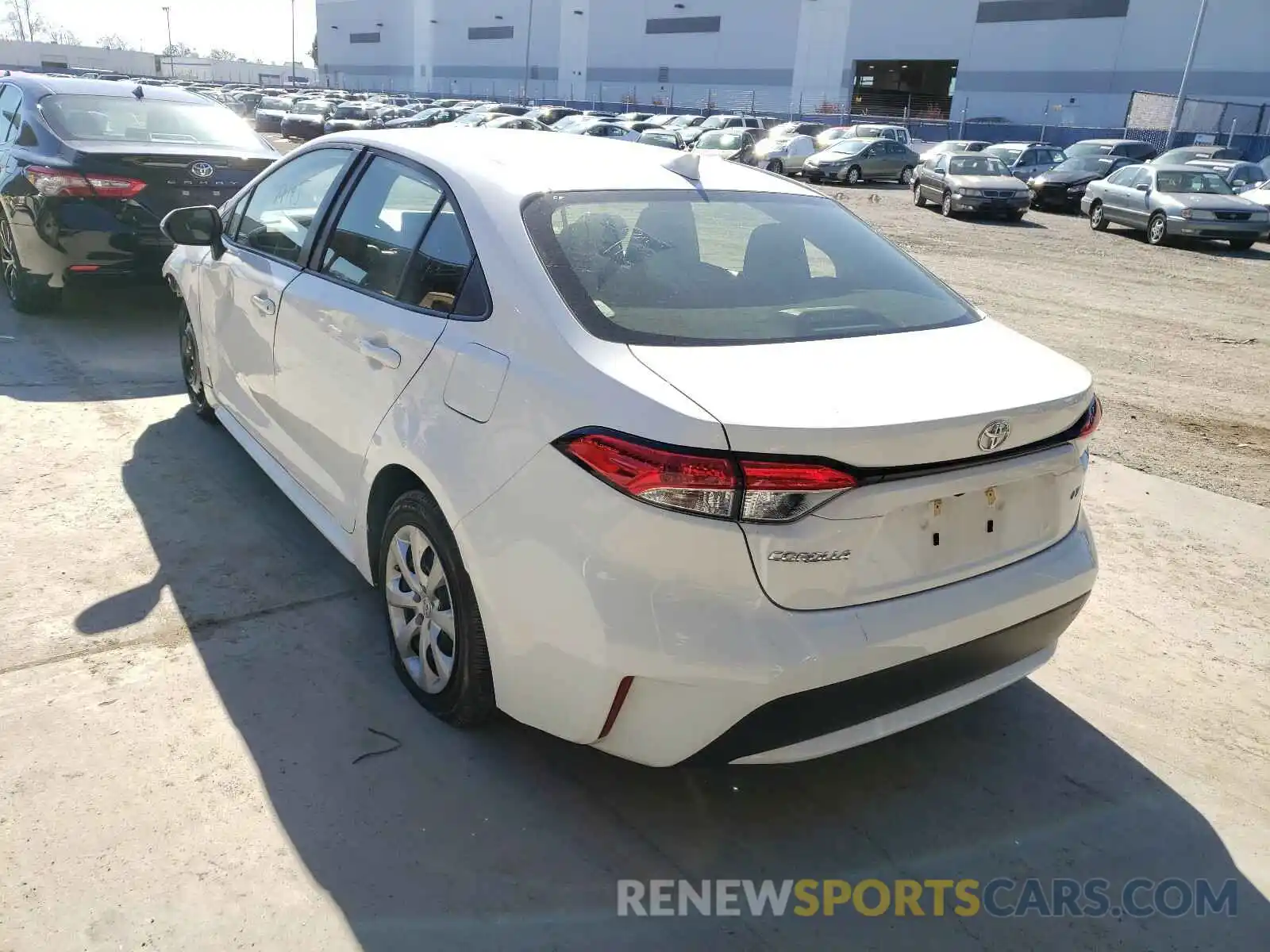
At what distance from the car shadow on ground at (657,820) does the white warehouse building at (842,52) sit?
5175cm

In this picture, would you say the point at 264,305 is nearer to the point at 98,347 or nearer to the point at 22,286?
the point at 98,347

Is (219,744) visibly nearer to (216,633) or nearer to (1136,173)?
(216,633)

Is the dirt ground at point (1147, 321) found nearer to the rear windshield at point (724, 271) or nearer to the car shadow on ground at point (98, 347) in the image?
the rear windshield at point (724, 271)

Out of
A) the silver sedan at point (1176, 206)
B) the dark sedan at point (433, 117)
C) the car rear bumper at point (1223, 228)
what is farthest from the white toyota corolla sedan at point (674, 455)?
the dark sedan at point (433, 117)

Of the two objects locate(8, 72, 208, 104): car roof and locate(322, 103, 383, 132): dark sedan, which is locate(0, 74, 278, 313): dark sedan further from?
locate(322, 103, 383, 132): dark sedan

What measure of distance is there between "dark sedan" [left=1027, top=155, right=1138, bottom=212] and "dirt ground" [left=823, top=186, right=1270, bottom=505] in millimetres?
3490

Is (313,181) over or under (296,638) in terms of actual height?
over

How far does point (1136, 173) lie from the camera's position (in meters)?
19.4

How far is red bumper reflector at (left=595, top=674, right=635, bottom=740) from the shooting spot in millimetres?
2322

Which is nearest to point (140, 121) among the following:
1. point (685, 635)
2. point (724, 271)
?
point (724, 271)

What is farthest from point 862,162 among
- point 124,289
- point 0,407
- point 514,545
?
point 514,545

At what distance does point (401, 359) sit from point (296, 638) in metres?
1.19

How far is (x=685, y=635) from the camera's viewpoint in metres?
2.23

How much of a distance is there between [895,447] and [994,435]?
329mm
